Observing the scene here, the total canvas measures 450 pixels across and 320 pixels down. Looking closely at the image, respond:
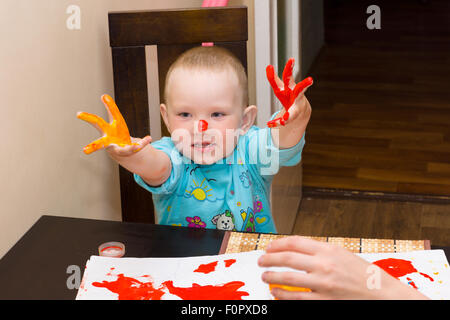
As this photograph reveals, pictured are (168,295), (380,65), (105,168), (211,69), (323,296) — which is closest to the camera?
(323,296)

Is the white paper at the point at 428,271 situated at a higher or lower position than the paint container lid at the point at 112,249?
lower

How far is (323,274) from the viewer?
2.62ft

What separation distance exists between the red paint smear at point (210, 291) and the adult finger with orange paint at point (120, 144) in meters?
0.22

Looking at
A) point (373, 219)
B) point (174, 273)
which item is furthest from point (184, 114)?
→ point (373, 219)

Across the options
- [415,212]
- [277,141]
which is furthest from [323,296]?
[415,212]

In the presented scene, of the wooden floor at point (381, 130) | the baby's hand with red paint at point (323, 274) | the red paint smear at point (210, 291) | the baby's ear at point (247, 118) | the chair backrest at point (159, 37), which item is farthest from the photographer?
the wooden floor at point (381, 130)

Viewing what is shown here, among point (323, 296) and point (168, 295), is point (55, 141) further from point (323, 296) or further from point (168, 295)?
point (323, 296)

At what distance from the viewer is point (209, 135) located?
1.27 meters

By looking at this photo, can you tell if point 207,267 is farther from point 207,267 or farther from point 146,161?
point 146,161

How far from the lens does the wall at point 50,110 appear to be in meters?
1.16

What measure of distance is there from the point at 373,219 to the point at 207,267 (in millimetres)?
1794

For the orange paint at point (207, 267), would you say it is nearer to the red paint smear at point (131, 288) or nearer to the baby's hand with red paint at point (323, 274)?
the red paint smear at point (131, 288)

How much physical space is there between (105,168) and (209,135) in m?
0.37

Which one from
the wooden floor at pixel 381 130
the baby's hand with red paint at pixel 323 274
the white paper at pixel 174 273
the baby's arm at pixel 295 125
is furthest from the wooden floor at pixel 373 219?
the baby's hand with red paint at pixel 323 274
